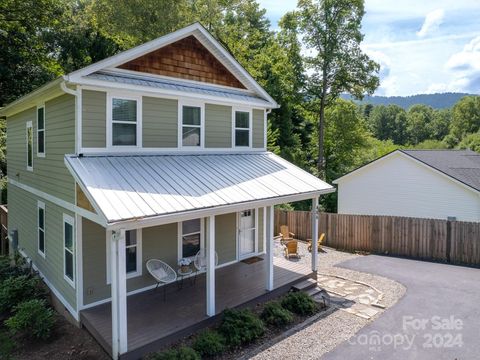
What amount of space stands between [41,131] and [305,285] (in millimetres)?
9213

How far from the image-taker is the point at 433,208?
18812 millimetres

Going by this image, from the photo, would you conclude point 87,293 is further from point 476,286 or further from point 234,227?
point 476,286

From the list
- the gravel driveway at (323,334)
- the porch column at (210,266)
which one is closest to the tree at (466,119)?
the gravel driveway at (323,334)

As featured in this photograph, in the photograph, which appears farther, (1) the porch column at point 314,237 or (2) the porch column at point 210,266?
(1) the porch column at point 314,237

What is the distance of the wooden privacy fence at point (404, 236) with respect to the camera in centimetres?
1364

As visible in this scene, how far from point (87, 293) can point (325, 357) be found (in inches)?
222

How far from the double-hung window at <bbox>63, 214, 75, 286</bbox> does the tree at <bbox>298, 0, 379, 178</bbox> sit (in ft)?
69.2

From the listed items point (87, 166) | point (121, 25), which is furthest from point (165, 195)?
point (121, 25)

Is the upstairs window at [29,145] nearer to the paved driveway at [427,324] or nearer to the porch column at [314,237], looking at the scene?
the porch column at [314,237]

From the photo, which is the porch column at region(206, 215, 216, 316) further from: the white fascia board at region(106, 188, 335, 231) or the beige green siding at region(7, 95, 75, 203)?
the beige green siding at region(7, 95, 75, 203)

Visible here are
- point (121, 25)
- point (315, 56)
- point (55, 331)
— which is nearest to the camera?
point (55, 331)

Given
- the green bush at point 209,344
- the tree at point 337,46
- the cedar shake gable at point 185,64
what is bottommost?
the green bush at point 209,344

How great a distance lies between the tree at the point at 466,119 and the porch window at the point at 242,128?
2480 inches

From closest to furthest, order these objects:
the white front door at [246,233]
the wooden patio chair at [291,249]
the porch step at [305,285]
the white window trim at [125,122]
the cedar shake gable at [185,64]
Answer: the white window trim at [125,122]
the cedar shake gable at [185,64]
the porch step at [305,285]
the white front door at [246,233]
the wooden patio chair at [291,249]
